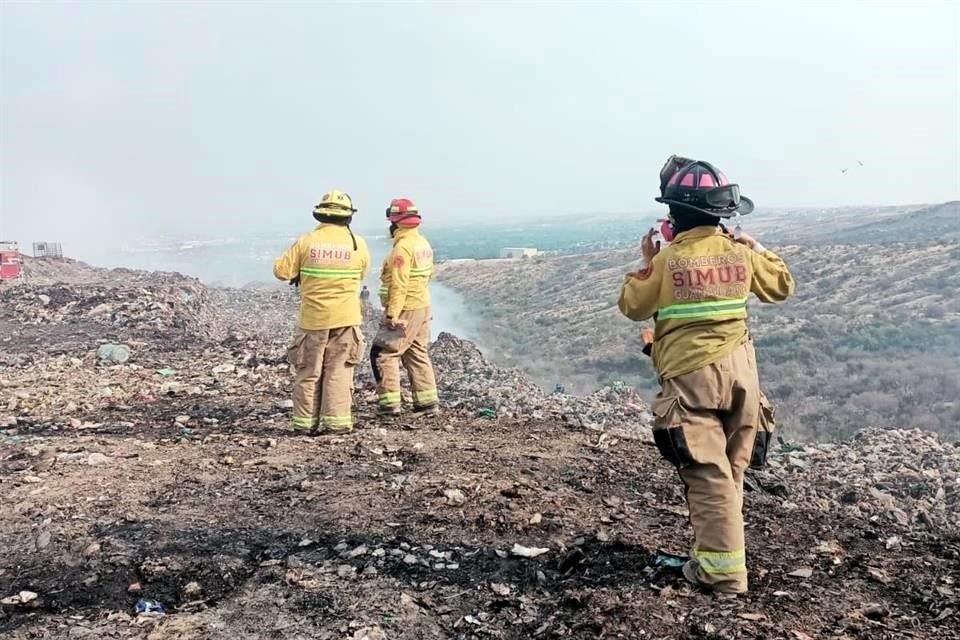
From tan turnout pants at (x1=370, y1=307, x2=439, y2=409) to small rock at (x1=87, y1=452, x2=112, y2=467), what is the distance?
220 centimetres

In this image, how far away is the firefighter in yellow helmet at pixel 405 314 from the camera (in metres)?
6.74

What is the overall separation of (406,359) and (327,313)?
1.08 metres

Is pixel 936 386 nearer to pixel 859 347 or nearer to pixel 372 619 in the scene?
pixel 859 347

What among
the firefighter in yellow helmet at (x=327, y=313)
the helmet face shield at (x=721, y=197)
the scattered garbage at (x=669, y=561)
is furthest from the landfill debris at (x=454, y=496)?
the helmet face shield at (x=721, y=197)

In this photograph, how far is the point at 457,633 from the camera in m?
3.16

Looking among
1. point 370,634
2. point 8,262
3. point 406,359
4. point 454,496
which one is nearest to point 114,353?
point 406,359

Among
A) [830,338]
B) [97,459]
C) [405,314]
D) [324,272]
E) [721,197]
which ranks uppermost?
[721,197]

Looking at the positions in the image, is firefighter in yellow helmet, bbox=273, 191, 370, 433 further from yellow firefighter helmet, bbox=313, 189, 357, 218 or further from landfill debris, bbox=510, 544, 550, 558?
landfill debris, bbox=510, 544, 550, 558

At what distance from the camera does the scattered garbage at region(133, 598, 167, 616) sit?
3.39 metres

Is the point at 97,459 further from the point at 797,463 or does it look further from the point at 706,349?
the point at 797,463

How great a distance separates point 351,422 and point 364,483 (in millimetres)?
1561

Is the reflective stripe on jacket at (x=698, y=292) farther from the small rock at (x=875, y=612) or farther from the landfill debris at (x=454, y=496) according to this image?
the landfill debris at (x=454, y=496)

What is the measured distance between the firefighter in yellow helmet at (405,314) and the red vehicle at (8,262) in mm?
16556

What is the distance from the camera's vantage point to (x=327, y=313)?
20.7ft
